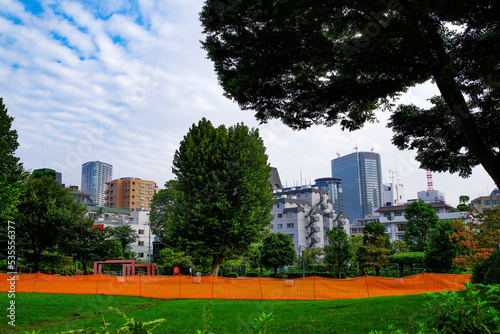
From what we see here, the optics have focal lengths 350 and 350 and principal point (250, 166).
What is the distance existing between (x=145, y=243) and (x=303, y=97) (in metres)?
71.7

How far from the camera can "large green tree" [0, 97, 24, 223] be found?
13.4 metres

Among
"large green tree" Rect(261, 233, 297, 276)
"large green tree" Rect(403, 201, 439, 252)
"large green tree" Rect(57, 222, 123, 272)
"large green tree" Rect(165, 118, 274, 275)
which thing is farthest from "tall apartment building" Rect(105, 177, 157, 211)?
"large green tree" Rect(165, 118, 274, 275)

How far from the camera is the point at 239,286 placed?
65.1ft

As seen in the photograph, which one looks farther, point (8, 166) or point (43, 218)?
point (43, 218)

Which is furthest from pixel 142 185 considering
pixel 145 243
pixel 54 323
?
pixel 54 323

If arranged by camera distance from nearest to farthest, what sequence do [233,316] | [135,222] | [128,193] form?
[233,316] → [135,222] → [128,193]

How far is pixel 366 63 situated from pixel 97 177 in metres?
198

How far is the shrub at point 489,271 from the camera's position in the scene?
973 cm

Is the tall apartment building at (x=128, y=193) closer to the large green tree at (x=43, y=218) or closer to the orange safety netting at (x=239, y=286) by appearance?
the large green tree at (x=43, y=218)

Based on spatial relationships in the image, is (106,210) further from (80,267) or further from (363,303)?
(363,303)

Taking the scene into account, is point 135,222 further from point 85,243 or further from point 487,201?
point 487,201

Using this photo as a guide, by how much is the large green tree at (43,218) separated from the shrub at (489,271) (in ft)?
97.1

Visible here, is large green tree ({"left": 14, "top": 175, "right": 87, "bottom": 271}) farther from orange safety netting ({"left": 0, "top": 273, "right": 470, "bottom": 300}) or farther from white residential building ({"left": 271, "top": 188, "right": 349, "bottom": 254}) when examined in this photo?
white residential building ({"left": 271, "top": 188, "right": 349, "bottom": 254})

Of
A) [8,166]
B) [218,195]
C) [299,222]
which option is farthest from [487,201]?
[8,166]
